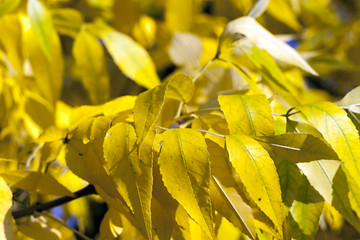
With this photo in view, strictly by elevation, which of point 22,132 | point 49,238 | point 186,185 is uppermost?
point 186,185

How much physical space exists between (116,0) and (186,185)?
22.5 inches

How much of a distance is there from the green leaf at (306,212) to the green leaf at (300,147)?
55 mm

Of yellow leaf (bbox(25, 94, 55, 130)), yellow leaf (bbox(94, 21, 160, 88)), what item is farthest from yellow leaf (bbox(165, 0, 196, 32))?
yellow leaf (bbox(25, 94, 55, 130))

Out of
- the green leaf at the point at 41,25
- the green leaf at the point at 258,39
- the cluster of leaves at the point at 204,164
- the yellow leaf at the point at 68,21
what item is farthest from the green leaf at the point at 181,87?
the yellow leaf at the point at 68,21

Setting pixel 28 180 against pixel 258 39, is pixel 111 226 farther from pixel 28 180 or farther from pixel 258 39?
pixel 258 39

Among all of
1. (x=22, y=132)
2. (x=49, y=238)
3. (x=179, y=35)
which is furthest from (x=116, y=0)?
(x=49, y=238)

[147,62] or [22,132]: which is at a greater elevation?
[147,62]

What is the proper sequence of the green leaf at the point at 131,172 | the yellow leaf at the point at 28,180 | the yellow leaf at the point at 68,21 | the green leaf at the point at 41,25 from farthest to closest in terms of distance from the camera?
the yellow leaf at the point at 68,21 < the green leaf at the point at 41,25 < the yellow leaf at the point at 28,180 < the green leaf at the point at 131,172

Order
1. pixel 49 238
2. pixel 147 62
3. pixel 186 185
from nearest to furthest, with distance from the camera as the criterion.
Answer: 1. pixel 186 185
2. pixel 49 238
3. pixel 147 62

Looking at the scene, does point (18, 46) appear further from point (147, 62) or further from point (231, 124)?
point (231, 124)

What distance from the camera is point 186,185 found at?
0.31 m

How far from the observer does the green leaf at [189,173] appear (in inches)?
12.1

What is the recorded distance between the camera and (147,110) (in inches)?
12.9

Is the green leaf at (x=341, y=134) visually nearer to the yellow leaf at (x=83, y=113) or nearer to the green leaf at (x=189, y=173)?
the green leaf at (x=189, y=173)
